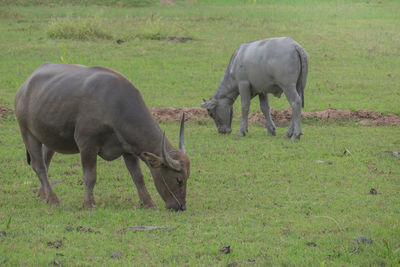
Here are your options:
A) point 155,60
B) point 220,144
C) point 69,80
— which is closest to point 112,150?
point 69,80

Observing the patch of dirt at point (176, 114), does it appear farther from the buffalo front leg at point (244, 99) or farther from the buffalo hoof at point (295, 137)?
the buffalo hoof at point (295, 137)

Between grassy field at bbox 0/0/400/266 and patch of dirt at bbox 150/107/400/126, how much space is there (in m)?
0.37

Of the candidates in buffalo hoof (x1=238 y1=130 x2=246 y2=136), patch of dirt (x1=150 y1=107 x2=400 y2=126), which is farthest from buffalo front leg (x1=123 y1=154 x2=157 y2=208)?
patch of dirt (x1=150 y1=107 x2=400 y2=126)

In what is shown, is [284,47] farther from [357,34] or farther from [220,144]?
[357,34]

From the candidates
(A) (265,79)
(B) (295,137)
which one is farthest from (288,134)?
(A) (265,79)

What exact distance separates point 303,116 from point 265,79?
2.21m

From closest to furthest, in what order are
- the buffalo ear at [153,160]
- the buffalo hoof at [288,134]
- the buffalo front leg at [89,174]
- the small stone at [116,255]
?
the small stone at [116,255] < the buffalo ear at [153,160] < the buffalo front leg at [89,174] < the buffalo hoof at [288,134]

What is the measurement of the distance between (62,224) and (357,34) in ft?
64.4

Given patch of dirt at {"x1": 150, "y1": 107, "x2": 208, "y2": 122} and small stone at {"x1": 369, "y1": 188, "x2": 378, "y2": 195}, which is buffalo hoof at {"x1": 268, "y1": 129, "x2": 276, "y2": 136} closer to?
patch of dirt at {"x1": 150, "y1": 107, "x2": 208, "y2": 122}

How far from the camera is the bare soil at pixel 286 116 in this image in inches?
574

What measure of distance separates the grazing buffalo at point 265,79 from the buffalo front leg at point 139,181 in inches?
206

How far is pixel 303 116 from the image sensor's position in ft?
49.2

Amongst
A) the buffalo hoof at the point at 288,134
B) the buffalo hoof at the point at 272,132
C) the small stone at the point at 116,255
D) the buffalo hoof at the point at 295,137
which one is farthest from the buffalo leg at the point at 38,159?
the buffalo hoof at the point at 272,132

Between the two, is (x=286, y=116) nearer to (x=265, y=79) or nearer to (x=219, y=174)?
(x=265, y=79)
